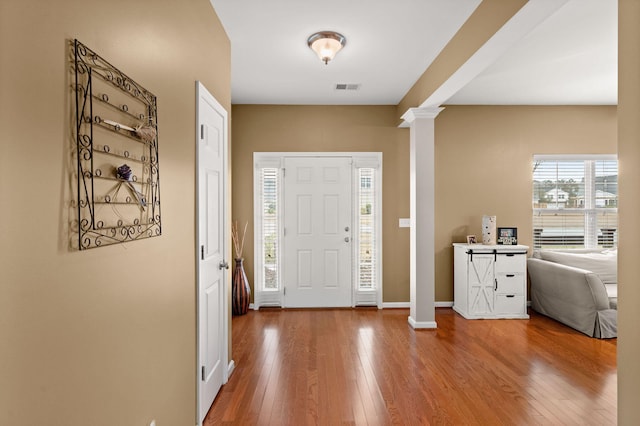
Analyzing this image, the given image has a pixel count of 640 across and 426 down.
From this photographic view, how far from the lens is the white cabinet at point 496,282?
4.49 metres

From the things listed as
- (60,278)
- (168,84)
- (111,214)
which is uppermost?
(168,84)

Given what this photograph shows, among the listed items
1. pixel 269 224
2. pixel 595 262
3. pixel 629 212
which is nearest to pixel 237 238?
pixel 269 224

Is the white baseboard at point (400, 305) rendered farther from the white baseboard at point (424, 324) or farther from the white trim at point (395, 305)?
the white baseboard at point (424, 324)

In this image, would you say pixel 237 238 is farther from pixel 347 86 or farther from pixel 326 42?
pixel 326 42

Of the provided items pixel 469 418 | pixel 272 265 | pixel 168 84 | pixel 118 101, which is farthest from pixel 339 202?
pixel 118 101

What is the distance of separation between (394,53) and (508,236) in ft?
9.43

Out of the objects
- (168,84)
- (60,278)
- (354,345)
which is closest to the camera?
(60,278)

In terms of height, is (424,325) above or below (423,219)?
below

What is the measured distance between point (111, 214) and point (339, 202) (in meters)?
3.82

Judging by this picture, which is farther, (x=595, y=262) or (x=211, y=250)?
(x=595, y=262)

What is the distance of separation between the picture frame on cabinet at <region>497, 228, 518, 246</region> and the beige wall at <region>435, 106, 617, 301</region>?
22cm

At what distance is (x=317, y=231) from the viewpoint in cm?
495

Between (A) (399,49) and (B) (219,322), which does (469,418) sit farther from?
(A) (399,49)

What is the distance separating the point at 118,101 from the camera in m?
1.29
